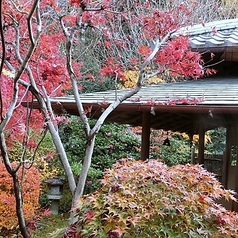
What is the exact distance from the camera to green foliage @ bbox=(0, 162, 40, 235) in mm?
6457

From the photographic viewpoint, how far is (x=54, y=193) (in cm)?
925

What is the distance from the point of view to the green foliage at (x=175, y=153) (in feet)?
38.2

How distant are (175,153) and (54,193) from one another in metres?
4.31

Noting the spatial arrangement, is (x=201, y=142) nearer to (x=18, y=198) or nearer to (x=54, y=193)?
(x=54, y=193)

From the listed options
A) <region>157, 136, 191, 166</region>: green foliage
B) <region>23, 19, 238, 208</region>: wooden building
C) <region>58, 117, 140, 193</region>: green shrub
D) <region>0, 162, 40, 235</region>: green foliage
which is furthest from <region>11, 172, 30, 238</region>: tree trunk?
<region>157, 136, 191, 166</region>: green foliage

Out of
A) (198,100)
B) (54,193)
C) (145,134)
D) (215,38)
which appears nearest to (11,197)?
(145,134)

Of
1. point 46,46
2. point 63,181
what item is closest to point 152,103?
point 46,46

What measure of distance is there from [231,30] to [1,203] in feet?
17.3

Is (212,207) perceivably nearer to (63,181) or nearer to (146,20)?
(146,20)

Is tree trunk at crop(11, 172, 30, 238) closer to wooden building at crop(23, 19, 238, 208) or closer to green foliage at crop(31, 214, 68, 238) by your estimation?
wooden building at crop(23, 19, 238, 208)

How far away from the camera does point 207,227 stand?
2.94m

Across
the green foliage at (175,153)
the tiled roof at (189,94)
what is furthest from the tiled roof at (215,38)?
the green foliage at (175,153)

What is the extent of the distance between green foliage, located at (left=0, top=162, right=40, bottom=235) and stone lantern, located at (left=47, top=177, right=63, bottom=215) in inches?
77.2

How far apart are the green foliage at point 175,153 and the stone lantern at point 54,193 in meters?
3.65
